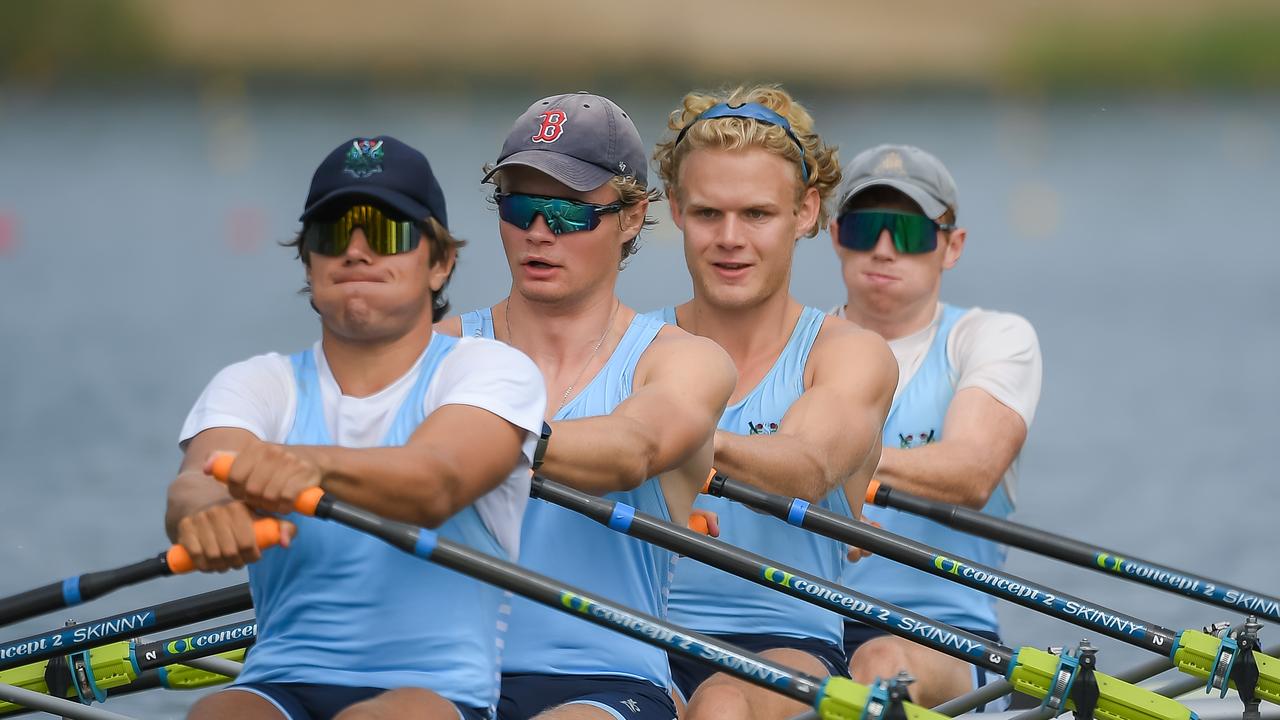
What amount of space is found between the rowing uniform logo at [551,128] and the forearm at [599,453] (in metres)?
0.65

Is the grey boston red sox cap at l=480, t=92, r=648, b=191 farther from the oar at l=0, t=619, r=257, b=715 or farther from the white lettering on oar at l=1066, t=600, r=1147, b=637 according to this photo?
the white lettering on oar at l=1066, t=600, r=1147, b=637

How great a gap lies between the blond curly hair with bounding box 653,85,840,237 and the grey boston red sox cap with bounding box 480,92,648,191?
1.60 feet

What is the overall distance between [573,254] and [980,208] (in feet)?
92.7

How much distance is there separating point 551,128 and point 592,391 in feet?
1.84

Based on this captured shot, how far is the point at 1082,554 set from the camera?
14.8 ft

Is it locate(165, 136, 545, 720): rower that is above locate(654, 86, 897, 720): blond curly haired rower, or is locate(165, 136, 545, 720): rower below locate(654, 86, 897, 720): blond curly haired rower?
below

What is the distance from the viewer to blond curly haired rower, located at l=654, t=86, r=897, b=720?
13.8 ft

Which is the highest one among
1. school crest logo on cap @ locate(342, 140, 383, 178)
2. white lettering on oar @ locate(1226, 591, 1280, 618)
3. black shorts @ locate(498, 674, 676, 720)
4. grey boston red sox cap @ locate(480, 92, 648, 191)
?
grey boston red sox cap @ locate(480, 92, 648, 191)

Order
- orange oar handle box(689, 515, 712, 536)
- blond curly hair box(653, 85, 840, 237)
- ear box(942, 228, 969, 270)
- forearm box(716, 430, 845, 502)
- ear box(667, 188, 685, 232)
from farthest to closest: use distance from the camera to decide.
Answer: ear box(942, 228, 969, 270) < ear box(667, 188, 685, 232) < blond curly hair box(653, 85, 840, 237) < forearm box(716, 430, 845, 502) < orange oar handle box(689, 515, 712, 536)

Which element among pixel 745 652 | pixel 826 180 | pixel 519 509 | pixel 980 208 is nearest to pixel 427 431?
pixel 519 509

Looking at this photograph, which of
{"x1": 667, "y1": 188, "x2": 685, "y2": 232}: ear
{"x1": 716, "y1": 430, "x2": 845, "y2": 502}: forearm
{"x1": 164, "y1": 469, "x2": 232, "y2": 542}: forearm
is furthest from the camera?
{"x1": 667, "y1": 188, "x2": 685, "y2": 232}: ear

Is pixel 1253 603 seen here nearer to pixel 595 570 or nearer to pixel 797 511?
pixel 797 511

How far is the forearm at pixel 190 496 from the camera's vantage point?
2955 millimetres

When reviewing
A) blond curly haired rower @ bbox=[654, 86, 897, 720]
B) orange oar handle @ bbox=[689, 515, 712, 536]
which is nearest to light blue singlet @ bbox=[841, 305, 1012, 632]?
blond curly haired rower @ bbox=[654, 86, 897, 720]
